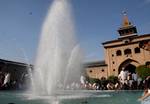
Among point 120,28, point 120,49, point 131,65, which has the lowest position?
point 131,65

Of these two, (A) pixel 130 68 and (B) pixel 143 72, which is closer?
(B) pixel 143 72

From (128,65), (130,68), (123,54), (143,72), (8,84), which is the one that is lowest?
(8,84)

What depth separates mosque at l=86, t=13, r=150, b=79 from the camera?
53.2 metres

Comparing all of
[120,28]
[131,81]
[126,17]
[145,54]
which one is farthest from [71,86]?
[126,17]

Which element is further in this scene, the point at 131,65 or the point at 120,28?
the point at 120,28

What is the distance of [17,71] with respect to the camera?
203 feet

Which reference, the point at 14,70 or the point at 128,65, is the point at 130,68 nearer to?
the point at 128,65

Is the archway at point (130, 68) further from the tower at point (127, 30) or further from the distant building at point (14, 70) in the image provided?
the distant building at point (14, 70)

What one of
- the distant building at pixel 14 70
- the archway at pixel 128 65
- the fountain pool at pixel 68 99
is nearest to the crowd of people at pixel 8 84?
the distant building at pixel 14 70

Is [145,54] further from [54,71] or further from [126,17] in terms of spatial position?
[54,71]

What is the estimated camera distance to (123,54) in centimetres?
5547

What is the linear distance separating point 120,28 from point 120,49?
21.2ft

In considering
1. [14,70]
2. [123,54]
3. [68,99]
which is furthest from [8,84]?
[123,54]

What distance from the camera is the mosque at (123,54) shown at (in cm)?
5323
